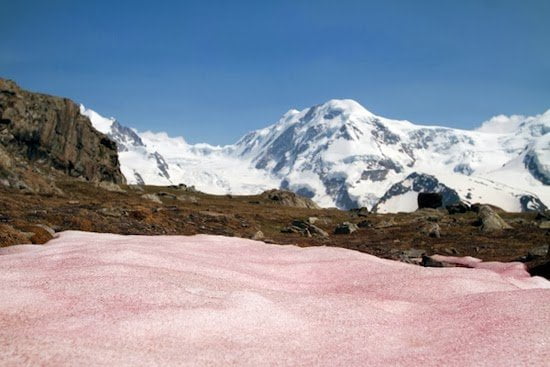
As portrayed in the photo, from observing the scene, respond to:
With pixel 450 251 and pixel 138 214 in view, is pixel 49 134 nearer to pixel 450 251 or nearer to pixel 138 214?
pixel 138 214

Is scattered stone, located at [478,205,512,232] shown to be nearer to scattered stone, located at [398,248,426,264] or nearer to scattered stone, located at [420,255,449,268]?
scattered stone, located at [398,248,426,264]

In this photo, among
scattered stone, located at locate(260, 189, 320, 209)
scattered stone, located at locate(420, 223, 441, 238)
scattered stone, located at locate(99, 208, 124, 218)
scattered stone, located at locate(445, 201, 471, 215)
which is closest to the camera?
scattered stone, located at locate(99, 208, 124, 218)

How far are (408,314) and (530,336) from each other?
373 cm

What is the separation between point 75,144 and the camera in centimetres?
12200

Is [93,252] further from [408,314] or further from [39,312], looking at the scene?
Answer: [408,314]

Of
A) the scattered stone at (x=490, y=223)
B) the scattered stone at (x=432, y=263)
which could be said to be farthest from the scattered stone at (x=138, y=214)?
the scattered stone at (x=490, y=223)

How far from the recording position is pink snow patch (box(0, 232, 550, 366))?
30.7ft

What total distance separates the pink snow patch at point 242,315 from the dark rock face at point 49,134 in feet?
334

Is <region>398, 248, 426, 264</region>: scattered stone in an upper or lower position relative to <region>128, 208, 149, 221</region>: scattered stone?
lower

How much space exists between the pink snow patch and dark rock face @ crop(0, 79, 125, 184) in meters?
102

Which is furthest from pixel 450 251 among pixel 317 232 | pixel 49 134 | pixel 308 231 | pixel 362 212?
pixel 49 134

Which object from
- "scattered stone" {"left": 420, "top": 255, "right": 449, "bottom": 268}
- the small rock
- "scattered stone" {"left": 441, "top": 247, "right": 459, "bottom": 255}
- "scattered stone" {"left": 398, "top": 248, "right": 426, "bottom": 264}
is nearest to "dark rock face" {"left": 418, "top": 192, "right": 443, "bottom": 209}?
the small rock

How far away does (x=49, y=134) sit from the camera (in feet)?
378

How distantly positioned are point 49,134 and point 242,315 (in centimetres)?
11801
